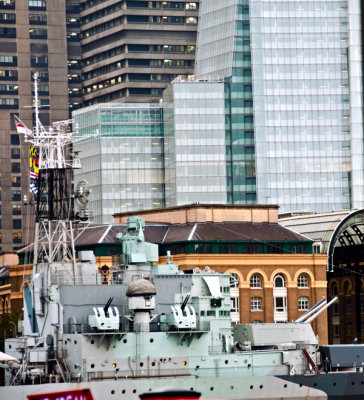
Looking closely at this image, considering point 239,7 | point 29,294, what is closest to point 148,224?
point 29,294

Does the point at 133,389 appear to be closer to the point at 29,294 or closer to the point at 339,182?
the point at 29,294

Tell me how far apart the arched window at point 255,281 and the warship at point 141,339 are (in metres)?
40.0

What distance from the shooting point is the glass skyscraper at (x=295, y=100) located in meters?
169

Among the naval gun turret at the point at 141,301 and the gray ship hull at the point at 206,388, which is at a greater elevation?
the naval gun turret at the point at 141,301

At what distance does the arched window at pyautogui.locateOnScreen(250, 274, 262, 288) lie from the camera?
113 meters

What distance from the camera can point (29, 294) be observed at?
69750mm

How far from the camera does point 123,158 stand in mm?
173500

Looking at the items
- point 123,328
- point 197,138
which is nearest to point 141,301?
point 123,328

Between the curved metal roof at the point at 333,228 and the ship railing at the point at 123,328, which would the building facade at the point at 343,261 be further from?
the ship railing at the point at 123,328

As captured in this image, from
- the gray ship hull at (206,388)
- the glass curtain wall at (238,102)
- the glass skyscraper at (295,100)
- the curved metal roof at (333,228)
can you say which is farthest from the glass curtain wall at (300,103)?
the gray ship hull at (206,388)

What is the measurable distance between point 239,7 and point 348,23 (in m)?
15.9

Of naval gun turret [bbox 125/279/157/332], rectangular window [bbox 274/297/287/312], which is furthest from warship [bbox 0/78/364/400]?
rectangular window [bbox 274/297/287/312]

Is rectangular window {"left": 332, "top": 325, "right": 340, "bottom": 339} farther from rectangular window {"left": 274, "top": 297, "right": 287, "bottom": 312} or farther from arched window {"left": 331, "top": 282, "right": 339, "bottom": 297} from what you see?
rectangular window {"left": 274, "top": 297, "right": 287, "bottom": 312}

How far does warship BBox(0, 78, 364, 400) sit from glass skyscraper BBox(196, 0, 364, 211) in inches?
3810
